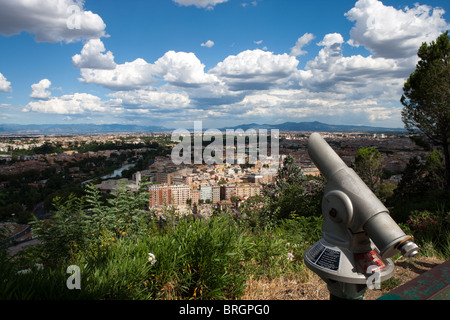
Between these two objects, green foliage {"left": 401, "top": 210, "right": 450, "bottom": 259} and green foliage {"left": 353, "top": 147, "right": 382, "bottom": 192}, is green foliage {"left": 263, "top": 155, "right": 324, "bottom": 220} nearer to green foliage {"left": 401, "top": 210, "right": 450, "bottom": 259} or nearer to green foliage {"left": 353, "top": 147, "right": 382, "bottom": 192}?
green foliage {"left": 401, "top": 210, "right": 450, "bottom": 259}

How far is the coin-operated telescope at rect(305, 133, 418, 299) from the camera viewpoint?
3.84 feet

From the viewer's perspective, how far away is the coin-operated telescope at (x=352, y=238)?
1.17m

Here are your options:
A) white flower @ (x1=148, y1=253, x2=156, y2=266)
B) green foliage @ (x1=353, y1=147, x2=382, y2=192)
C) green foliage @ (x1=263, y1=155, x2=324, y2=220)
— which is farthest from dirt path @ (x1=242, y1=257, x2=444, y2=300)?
green foliage @ (x1=353, y1=147, x2=382, y2=192)

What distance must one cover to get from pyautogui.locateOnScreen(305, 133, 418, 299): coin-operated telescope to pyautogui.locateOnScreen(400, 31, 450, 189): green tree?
10.5 meters

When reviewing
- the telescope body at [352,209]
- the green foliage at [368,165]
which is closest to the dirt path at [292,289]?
the telescope body at [352,209]

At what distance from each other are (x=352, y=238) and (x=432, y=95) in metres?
10.9

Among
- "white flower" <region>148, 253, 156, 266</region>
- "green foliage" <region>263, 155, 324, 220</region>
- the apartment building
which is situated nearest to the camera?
"white flower" <region>148, 253, 156, 266</region>

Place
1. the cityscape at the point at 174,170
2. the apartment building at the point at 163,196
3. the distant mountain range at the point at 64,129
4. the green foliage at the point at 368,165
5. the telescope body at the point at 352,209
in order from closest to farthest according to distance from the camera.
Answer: the telescope body at the point at 352,209 → the apartment building at the point at 163,196 → the green foliage at the point at 368,165 → the cityscape at the point at 174,170 → the distant mountain range at the point at 64,129

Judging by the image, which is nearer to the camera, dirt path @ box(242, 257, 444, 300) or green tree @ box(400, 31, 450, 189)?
dirt path @ box(242, 257, 444, 300)

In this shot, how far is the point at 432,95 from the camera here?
31.6ft

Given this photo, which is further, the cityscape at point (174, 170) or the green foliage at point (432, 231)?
the cityscape at point (174, 170)

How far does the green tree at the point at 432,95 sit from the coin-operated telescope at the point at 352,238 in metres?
10.5

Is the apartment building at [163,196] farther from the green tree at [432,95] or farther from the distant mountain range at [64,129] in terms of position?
the distant mountain range at [64,129]

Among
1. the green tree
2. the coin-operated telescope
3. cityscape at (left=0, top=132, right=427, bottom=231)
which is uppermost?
the green tree
